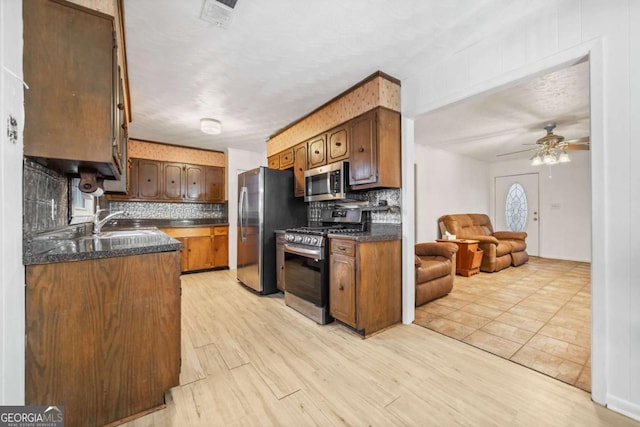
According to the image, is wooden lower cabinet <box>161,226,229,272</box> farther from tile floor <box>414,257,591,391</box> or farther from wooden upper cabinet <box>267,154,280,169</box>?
tile floor <box>414,257,591,391</box>

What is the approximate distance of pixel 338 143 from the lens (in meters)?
3.01

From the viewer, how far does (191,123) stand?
→ 3842 millimetres

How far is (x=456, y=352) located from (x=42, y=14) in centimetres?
334

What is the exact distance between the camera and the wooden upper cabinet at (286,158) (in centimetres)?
392

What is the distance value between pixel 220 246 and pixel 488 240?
518 centimetres

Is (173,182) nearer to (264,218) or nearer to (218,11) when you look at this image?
(264,218)

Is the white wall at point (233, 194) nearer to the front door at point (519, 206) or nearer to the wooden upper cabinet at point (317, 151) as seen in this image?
the wooden upper cabinet at point (317, 151)

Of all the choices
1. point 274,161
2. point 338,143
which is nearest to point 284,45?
point 338,143

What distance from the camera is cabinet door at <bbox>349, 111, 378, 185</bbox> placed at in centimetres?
255

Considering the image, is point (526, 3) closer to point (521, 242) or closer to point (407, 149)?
point (407, 149)

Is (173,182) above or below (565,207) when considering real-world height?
above

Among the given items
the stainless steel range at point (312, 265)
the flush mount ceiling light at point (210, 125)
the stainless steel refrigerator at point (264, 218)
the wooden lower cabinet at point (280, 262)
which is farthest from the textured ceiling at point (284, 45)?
the wooden lower cabinet at point (280, 262)

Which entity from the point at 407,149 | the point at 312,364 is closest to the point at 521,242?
→ the point at 407,149

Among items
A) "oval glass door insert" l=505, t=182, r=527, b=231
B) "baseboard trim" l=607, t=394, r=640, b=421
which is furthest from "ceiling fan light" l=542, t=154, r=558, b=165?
"baseboard trim" l=607, t=394, r=640, b=421
